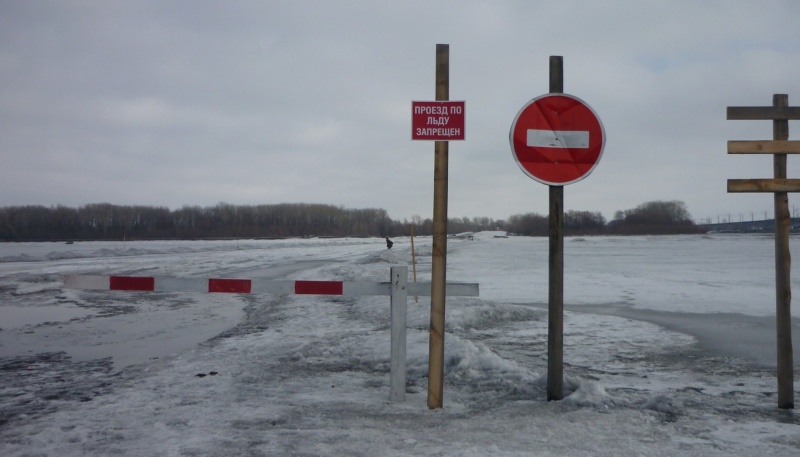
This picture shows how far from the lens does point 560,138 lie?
4945 mm

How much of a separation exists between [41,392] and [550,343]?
4.89m

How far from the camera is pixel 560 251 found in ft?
16.6

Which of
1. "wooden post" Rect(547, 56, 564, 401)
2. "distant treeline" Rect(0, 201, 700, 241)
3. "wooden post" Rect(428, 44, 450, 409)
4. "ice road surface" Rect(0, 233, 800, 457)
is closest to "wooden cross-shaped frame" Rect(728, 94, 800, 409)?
"ice road surface" Rect(0, 233, 800, 457)

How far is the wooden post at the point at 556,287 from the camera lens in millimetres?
4930

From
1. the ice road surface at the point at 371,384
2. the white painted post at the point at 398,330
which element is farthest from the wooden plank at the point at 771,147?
the white painted post at the point at 398,330

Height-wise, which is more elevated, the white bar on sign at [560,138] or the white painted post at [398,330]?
the white bar on sign at [560,138]

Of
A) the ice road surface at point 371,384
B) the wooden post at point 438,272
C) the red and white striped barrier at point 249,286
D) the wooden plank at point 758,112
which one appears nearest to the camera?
the ice road surface at point 371,384

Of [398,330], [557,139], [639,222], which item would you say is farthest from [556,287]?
[639,222]

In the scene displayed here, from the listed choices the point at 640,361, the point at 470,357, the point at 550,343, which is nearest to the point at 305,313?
the point at 470,357

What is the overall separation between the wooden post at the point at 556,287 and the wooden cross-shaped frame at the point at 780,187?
1503 millimetres

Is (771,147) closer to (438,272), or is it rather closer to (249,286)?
(438,272)

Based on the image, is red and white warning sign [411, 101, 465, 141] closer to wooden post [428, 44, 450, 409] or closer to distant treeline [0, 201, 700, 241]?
wooden post [428, 44, 450, 409]

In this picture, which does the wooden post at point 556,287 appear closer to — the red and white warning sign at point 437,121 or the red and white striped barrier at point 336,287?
the red and white striped barrier at point 336,287

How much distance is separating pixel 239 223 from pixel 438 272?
516 ft
